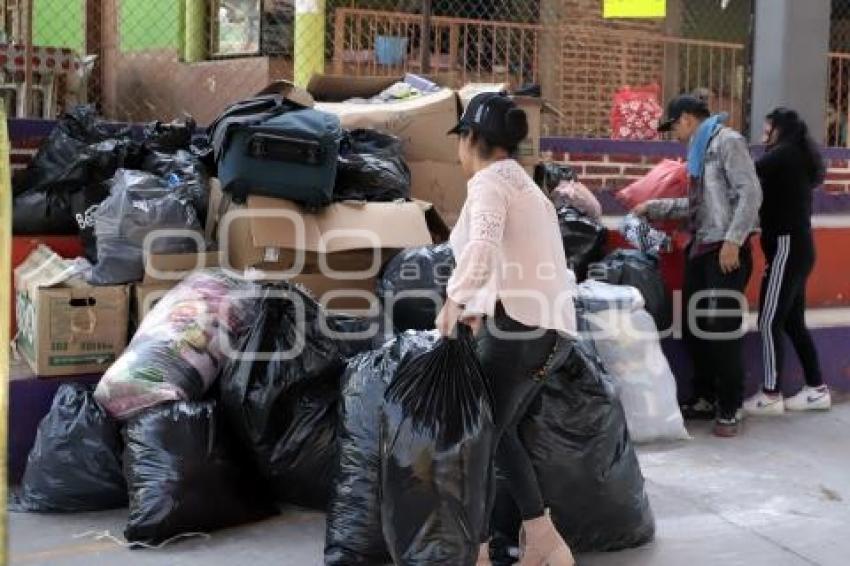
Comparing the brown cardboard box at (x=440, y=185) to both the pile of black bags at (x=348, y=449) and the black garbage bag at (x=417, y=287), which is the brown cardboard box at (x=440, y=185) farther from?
the pile of black bags at (x=348, y=449)

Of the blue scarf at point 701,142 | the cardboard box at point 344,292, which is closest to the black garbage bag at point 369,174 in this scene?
the cardboard box at point 344,292

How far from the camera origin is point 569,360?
4.11 meters

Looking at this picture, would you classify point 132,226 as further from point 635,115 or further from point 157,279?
point 635,115

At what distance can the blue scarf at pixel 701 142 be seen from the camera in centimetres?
570

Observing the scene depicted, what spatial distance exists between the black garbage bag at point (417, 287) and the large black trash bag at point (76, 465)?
1.46m

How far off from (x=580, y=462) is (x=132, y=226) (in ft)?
7.75

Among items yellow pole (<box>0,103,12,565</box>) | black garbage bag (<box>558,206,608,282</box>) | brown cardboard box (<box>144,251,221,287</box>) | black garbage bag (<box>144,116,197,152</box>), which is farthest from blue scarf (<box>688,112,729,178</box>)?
yellow pole (<box>0,103,12,565</box>)

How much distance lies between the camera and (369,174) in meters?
5.57

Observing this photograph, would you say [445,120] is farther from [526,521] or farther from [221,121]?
[526,521]

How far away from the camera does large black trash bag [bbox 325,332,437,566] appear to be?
12.9 ft

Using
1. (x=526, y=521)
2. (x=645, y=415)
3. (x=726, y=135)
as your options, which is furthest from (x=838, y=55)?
(x=526, y=521)

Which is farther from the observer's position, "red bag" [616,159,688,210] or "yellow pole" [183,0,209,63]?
"yellow pole" [183,0,209,63]

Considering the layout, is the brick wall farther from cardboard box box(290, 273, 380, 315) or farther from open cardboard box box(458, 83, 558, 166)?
cardboard box box(290, 273, 380, 315)

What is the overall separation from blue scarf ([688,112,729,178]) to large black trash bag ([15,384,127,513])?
3.22 metres
